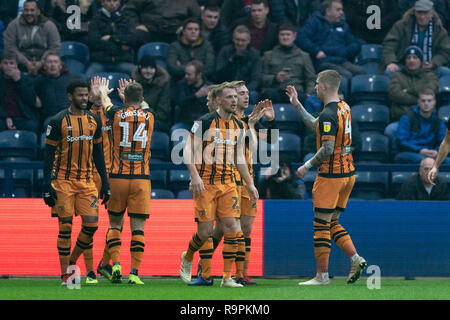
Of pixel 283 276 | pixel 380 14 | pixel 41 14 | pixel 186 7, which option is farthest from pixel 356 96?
pixel 41 14

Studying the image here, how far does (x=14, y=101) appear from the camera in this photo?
545 inches

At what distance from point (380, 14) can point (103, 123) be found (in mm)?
7092

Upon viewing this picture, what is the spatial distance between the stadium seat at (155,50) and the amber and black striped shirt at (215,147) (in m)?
6.37

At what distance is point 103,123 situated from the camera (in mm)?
10805

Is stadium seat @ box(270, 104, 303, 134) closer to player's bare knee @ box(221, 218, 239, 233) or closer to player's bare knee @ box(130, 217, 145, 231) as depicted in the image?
player's bare knee @ box(130, 217, 145, 231)

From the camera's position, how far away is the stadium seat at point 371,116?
14000 millimetres

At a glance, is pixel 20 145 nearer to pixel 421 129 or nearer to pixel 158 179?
pixel 158 179

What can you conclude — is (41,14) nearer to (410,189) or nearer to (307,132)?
(307,132)

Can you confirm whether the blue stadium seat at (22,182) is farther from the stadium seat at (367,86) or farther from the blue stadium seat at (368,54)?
the blue stadium seat at (368,54)

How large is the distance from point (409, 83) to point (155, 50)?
4472mm

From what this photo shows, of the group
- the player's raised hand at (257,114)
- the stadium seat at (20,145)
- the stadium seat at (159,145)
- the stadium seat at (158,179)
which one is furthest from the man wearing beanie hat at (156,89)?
the player's raised hand at (257,114)

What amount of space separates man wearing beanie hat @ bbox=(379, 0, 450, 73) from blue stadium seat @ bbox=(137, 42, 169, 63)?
3.86m

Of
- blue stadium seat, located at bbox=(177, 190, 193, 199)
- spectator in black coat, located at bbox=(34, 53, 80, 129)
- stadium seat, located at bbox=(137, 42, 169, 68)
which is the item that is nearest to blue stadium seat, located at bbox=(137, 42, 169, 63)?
stadium seat, located at bbox=(137, 42, 169, 68)

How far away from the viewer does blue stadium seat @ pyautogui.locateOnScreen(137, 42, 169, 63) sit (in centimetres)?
1531
